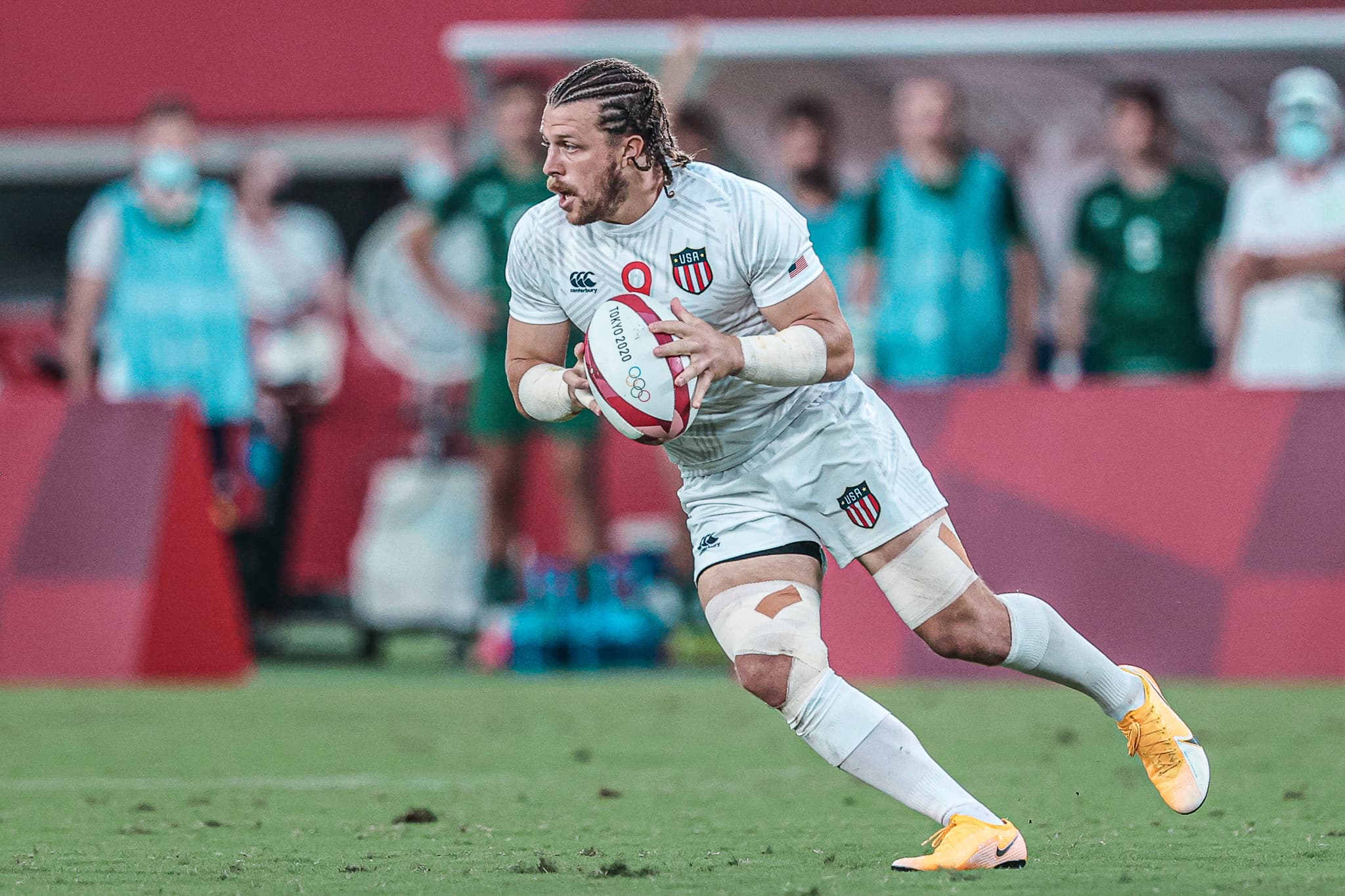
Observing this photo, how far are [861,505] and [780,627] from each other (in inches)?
17.3

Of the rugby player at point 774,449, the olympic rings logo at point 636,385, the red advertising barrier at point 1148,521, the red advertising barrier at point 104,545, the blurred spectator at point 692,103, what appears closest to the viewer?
the olympic rings logo at point 636,385

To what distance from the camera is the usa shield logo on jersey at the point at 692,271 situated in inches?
196

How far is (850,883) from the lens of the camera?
448 cm

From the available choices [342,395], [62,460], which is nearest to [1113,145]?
[342,395]

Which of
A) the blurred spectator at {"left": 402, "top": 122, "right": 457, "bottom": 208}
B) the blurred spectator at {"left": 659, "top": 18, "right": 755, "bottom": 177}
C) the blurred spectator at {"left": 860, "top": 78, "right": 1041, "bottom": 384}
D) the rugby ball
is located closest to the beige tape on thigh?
the rugby ball

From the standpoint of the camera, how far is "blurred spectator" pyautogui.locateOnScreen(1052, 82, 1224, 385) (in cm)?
1023

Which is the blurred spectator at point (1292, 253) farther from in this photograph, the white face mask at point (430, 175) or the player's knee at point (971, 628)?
the player's knee at point (971, 628)

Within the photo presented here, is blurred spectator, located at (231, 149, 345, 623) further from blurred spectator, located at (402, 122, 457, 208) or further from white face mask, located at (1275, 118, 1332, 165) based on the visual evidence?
white face mask, located at (1275, 118, 1332, 165)

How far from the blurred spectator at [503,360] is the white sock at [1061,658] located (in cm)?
549

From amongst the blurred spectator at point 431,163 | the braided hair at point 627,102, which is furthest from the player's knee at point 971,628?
the blurred spectator at point 431,163

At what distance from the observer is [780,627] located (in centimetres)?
486

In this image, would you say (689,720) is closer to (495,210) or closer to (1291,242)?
(495,210)

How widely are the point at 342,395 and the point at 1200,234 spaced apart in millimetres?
6217

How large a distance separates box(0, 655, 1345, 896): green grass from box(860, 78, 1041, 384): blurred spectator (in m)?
1.85
